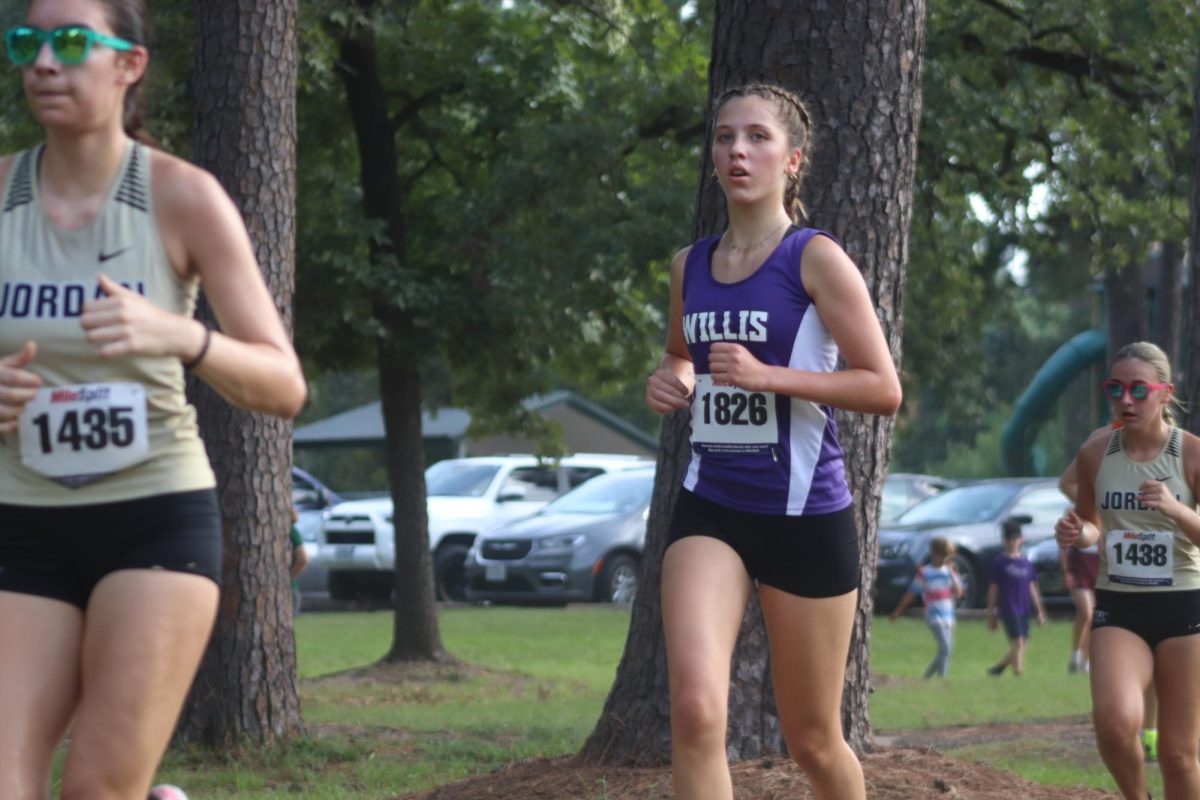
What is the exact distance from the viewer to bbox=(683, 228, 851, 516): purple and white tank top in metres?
4.85

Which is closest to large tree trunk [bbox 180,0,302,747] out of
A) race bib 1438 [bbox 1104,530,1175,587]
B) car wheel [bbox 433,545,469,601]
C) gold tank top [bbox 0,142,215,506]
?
race bib 1438 [bbox 1104,530,1175,587]

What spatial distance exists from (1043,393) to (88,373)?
112ft

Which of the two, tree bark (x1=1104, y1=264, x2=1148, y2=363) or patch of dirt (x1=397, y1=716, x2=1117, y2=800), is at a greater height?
tree bark (x1=1104, y1=264, x2=1148, y2=363)

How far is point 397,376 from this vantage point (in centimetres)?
1628

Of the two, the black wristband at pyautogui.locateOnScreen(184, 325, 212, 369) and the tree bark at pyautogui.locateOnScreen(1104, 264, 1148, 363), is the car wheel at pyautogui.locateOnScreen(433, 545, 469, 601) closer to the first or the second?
the tree bark at pyautogui.locateOnScreen(1104, 264, 1148, 363)

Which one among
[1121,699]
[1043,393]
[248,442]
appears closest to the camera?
[1121,699]

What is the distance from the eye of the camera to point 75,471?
11.2ft

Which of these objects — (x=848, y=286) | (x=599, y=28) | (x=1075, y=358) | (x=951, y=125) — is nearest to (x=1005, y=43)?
(x=951, y=125)

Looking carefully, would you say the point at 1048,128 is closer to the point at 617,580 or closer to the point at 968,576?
the point at 968,576

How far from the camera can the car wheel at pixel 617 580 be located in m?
25.0

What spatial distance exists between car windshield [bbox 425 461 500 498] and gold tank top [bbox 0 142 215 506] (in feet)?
79.8

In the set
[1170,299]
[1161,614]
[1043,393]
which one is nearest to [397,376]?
[1161,614]

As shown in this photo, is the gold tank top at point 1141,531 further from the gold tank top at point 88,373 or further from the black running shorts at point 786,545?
the gold tank top at point 88,373

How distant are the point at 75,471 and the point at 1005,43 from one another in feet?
43.3
